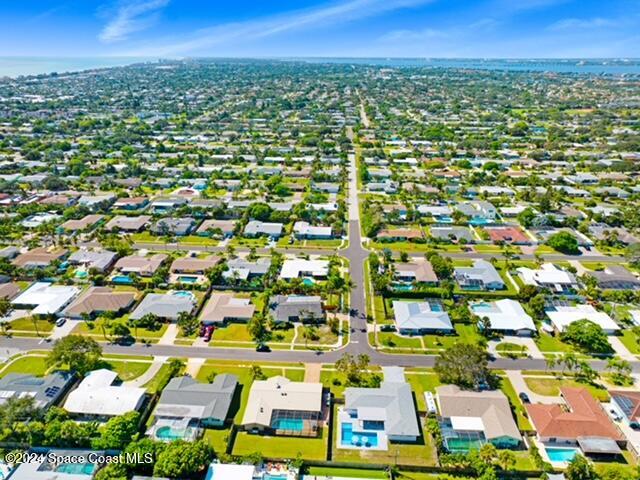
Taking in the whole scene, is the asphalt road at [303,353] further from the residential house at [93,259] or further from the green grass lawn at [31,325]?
the residential house at [93,259]

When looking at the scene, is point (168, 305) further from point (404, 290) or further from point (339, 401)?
point (404, 290)

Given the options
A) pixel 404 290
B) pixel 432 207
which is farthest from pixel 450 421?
pixel 432 207

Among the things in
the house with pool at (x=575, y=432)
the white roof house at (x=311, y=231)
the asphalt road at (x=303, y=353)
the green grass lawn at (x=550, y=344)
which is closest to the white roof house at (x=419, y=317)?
the asphalt road at (x=303, y=353)

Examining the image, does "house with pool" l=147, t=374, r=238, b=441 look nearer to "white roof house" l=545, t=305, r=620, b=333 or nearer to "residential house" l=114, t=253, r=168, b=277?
"residential house" l=114, t=253, r=168, b=277

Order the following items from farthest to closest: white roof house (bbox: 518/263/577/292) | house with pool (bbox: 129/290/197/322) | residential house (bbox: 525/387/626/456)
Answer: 1. white roof house (bbox: 518/263/577/292)
2. house with pool (bbox: 129/290/197/322)
3. residential house (bbox: 525/387/626/456)

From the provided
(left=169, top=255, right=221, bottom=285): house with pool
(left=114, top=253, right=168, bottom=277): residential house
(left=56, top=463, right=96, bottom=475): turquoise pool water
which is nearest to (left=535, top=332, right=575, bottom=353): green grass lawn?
(left=169, top=255, right=221, bottom=285): house with pool
